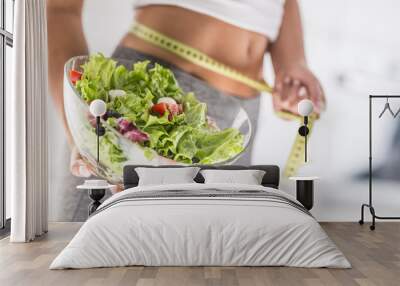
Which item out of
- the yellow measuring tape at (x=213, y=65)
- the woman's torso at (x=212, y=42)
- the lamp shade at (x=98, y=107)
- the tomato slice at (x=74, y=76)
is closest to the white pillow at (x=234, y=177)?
the yellow measuring tape at (x=213, y=65)

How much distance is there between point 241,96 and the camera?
25.8 ft

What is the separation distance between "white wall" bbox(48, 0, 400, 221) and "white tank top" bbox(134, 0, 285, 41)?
1.28 ft

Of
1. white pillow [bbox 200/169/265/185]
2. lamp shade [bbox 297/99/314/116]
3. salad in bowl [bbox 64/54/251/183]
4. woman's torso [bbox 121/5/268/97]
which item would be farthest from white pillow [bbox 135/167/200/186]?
lamp shade [bbox 297/99/314/116]

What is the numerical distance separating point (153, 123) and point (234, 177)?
1.34m

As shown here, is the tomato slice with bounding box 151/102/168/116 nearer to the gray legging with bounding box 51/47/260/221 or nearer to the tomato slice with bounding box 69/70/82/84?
the gray legging with bounding box 51/47/260/221

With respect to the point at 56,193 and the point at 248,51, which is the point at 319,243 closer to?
the point at 248,51

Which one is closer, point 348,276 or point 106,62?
point 348,276

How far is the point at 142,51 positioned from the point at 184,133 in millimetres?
1170

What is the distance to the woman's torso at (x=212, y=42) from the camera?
Answer: 25.8 feet

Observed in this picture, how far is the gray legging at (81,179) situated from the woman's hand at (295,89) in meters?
0.29

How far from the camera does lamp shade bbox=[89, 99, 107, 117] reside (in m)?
7.51

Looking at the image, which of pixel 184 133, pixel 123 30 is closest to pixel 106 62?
pixel 123 30

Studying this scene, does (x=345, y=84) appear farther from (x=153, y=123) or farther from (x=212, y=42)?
(x=153, y=123)

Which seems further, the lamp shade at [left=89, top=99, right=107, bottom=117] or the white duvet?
the lamp shade at [left=89, top=99, right=107, bottom=117]
